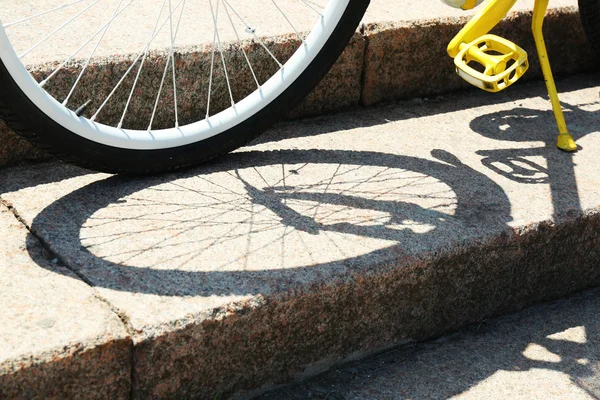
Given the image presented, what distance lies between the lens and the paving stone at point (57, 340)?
1599 mm

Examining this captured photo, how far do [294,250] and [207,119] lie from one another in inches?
21.8

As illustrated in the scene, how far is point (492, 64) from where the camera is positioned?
2.58 meters

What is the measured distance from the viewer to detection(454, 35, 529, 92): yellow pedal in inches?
100

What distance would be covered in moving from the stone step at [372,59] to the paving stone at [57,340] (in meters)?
0.67

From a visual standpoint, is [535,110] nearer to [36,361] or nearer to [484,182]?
[484,182]

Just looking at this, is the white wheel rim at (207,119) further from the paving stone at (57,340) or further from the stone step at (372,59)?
the paving stone at (57,340)

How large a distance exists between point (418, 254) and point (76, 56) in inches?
44.0

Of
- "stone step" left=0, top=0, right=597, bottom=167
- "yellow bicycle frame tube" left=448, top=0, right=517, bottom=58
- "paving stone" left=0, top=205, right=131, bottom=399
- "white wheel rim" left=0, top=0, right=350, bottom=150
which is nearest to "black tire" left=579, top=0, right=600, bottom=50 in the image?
"stone step" left=0, top=0, right=597, bottom=167

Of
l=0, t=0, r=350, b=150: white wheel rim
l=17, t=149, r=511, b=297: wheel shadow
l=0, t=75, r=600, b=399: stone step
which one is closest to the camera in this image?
l=0, t=75, r=600, b=399: stone step

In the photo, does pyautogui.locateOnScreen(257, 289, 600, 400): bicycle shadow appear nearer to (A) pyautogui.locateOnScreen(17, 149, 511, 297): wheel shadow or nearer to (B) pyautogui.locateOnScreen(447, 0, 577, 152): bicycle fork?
(A) pyautogui.locateOnScreen(17, 149, 511, 297): wheel shadow

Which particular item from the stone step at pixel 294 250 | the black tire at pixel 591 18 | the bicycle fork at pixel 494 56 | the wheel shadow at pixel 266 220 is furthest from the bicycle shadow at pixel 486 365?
the black tire at pixel 591 18

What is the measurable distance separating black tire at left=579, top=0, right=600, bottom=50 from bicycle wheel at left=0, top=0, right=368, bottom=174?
3.03 ft

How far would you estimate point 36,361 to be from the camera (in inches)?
62.8

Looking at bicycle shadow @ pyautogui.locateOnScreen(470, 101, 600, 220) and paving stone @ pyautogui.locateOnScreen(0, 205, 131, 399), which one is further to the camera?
bicycle shadow @ pyautogui.locateOnScreen(470, 101, 600, 220)
